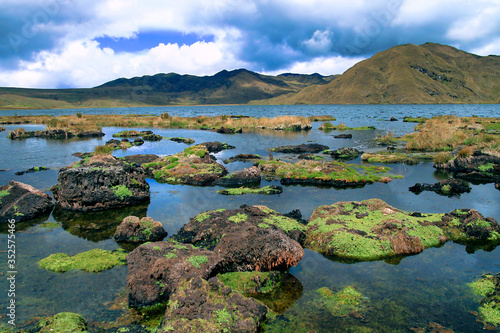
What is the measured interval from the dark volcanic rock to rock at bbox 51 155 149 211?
5521 millimetres

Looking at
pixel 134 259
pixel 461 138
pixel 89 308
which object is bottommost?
pixel 89 308

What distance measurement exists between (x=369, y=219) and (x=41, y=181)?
20.2 metres

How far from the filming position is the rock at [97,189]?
14.7 m

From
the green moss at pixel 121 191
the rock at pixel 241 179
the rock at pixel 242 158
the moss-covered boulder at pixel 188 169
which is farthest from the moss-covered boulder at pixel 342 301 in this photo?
the rock at pixel 242 158

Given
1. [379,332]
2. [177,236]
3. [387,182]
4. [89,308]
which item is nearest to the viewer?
[379,332]

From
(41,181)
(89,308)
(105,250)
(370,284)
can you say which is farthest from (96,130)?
(370,284)

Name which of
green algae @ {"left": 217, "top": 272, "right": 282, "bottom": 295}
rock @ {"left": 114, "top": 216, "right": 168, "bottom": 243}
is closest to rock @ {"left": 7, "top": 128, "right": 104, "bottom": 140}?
rock @ {"left": 114, "top": 216, "right": 168, "bottom": 243}

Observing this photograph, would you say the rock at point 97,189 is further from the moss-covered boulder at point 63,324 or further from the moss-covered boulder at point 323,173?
the moss-covered boulder at point 323,173

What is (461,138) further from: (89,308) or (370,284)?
(89,308)

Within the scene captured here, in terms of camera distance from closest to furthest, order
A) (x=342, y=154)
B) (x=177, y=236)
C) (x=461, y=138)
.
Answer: (x=177, y=236)
(x=342, y=154)
(x=461, y=138)

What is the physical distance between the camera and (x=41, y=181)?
19828mm

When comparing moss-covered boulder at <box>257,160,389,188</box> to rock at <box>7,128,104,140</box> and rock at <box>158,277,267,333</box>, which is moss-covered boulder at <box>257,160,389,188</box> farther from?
rock at <box>7,128,104,140</box>

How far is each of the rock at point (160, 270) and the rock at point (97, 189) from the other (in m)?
7.37

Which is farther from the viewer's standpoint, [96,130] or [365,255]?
[96,130]
